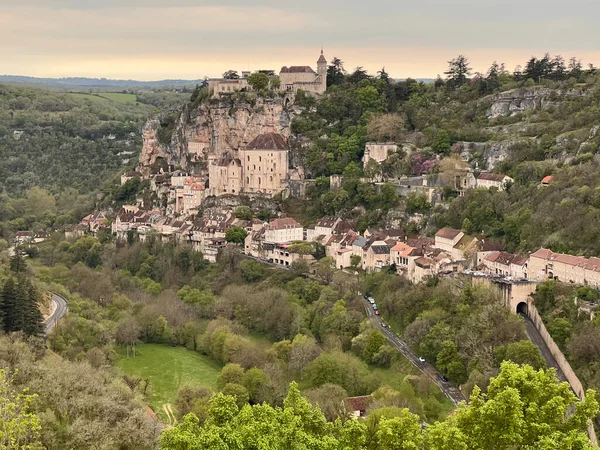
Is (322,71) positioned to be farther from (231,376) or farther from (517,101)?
(231,376)

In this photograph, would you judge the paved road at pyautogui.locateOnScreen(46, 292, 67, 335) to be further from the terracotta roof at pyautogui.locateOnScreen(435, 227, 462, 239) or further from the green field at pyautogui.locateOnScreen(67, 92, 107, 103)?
the green field at pyautogui.locateOnScreen(67, 92, 107, 103)

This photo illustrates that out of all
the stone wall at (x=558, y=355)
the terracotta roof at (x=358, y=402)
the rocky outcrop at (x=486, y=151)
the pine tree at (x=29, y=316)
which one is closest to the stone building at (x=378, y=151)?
the rocky outcrop at (x=486, y=151)

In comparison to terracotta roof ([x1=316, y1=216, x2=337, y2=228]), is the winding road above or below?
below

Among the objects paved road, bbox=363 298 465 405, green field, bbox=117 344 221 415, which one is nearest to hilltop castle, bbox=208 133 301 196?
paved road, bbox=363 298 465 405

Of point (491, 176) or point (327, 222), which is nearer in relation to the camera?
point (491, 176)

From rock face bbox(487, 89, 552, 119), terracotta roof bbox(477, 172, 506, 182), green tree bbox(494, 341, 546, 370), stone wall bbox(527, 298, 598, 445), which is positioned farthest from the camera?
rock face bbox(487, 89, 552, 119)

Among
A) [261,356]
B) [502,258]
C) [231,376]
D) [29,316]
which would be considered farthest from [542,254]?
[29,316]

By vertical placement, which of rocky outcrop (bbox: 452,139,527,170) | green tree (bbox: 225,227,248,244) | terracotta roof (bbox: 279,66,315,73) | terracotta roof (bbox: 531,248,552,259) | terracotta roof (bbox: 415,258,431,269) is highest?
terracotta roof (bbox: 279,66,315,73)
